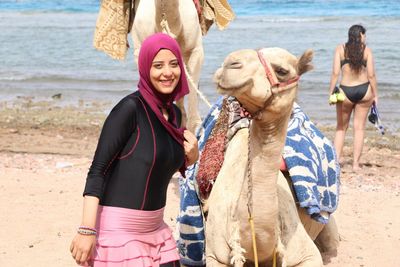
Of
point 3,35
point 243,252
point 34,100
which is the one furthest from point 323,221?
point 3,35

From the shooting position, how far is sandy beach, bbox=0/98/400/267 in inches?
260

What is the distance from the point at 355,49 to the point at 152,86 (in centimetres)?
625

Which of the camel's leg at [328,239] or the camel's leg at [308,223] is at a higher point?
the camel's leg at [308,223]

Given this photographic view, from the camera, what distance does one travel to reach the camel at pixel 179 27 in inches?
301

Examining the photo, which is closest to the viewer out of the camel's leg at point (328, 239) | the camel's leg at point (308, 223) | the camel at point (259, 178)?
the camel at point (259, 178)

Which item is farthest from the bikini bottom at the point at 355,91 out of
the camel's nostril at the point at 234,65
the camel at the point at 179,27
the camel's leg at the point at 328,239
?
the camel's nostril at the point at 234,65

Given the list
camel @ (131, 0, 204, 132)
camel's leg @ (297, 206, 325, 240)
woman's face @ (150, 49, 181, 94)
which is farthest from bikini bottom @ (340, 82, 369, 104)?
woman's face @ (150, 49, 181, 94)

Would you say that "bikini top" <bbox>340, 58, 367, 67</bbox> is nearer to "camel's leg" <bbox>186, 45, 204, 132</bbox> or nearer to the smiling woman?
"camel's leg" <bbox>186, 45, 204, 132</bbox>

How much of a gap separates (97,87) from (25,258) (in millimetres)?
10895

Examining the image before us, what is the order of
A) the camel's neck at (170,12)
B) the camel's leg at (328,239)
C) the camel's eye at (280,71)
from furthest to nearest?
the camel's neck at (170,12)
the camel's leg at (328,239)
the camel's eye at (280,71)

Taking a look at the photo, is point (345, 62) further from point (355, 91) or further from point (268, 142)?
point (268, 142)

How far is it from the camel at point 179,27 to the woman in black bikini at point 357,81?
244 centimetres

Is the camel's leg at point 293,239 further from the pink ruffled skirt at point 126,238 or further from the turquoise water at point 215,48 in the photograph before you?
the turquoise water at point 215,48

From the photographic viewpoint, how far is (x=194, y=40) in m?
8.05
